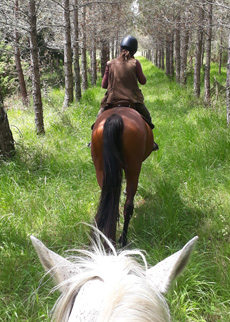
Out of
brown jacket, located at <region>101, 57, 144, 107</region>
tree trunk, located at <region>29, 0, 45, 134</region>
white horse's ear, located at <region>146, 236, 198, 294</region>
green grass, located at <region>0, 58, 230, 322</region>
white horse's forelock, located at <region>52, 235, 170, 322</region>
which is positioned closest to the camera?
white horse's forelock, located at <region>52, 235, 170, 322</region>

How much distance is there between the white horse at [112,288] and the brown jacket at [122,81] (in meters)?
2.62

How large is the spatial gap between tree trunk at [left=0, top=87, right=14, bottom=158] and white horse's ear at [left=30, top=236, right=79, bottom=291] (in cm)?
362

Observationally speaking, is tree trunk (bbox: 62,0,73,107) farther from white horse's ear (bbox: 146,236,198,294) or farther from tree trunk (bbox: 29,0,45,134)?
white horse's ear (bbox: 146,236,198,294)

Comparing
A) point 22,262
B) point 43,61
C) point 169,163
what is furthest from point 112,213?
point 43,61

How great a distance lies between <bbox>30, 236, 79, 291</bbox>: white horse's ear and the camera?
1.00 metres

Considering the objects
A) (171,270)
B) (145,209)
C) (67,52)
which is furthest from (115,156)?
(67,52)

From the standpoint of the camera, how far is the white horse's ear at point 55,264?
3.27 ft

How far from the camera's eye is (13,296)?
2.42 m

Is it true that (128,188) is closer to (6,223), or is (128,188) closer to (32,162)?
(6,223)

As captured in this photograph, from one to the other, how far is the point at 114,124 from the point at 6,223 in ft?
5.58

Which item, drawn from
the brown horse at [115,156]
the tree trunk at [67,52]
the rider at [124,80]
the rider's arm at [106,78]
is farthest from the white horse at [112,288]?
the tree trunk at [67,52]

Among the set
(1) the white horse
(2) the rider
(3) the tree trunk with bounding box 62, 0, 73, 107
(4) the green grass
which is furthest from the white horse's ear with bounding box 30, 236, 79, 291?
(3) the tree trunk with bounding box 62, 0, 73, 107

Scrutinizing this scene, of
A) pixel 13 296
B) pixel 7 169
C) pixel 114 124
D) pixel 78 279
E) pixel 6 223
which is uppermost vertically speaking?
pixel 114 124

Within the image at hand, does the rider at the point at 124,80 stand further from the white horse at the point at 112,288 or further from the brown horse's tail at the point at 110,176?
the white horse at the point at 112,288
